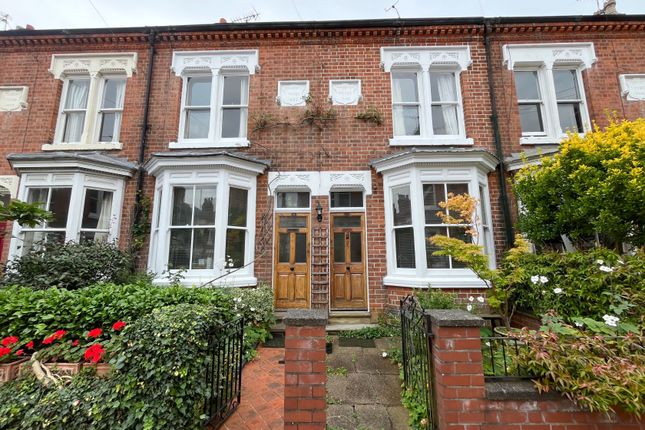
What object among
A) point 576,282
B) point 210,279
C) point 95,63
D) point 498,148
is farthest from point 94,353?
point 498,148

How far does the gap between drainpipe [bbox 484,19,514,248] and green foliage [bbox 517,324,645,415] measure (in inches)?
178

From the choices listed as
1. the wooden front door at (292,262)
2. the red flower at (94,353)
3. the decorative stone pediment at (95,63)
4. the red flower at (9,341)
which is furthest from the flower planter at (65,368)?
the decorative stone pediment at (95,63)

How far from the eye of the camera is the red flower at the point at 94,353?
2947 mm

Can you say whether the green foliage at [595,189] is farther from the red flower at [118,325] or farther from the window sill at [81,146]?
the window sill at [81,146]

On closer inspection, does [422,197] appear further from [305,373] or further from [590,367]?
[305,373]

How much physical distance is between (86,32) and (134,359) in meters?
9.64

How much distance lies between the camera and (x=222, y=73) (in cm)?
797

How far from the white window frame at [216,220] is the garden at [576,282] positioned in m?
4.13

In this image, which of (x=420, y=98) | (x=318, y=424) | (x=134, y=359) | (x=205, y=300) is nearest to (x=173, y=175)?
(x=205, y=300)

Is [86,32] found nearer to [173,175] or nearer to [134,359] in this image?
[173,175]

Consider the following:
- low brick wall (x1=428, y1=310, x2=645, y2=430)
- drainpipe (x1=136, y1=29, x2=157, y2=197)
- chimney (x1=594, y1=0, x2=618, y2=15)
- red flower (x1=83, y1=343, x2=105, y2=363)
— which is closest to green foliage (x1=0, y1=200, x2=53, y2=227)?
drainpipe (x1=136, y1=29, x2=157, y2=197)

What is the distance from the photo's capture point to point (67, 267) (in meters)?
5.45

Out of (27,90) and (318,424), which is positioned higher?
(27,90)

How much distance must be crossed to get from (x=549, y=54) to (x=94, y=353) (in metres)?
11.5
